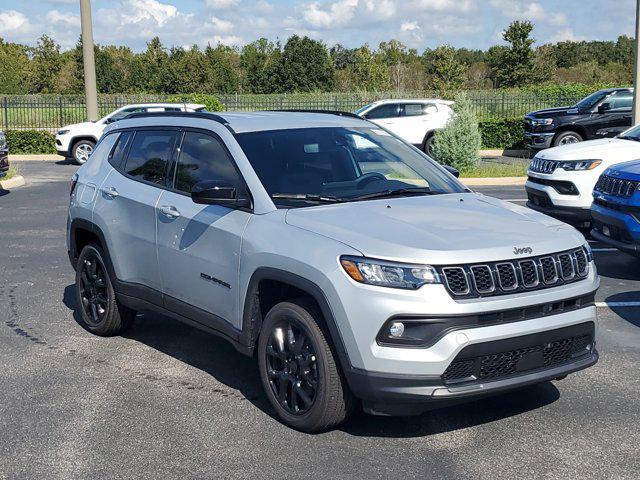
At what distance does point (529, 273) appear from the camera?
456 centimetres

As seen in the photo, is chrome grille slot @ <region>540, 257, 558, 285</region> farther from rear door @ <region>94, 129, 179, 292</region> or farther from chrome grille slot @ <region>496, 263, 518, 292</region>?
rear door @ <region>94, 129, 179, 292</region>

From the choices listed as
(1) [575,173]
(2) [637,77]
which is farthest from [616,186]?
(2) [637,77]

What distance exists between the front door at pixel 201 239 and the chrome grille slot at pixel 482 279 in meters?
1.50

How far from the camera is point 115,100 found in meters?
37.1

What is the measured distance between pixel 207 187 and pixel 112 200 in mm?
1649

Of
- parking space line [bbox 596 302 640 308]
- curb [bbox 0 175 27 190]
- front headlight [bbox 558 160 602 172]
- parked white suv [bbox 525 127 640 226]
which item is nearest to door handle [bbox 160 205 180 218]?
parking space line [bbox 596 302 640 308]

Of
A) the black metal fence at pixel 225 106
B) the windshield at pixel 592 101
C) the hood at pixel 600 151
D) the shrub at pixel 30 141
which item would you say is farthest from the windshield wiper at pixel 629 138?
the black metal fence at pixel 225 106

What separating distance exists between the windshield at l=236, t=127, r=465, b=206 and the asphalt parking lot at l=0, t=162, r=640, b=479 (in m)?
1.36

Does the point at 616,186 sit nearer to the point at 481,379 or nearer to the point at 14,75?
the point at 481,379

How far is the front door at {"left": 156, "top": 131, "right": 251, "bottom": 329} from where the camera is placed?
5.32 m

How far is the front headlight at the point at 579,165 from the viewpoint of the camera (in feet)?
35.3

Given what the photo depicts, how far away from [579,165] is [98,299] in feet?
21.1

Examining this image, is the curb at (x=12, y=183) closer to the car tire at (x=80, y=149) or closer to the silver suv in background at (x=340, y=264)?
the car tire at (x=80, y=149)

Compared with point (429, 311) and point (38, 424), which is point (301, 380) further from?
point (38, 424)
